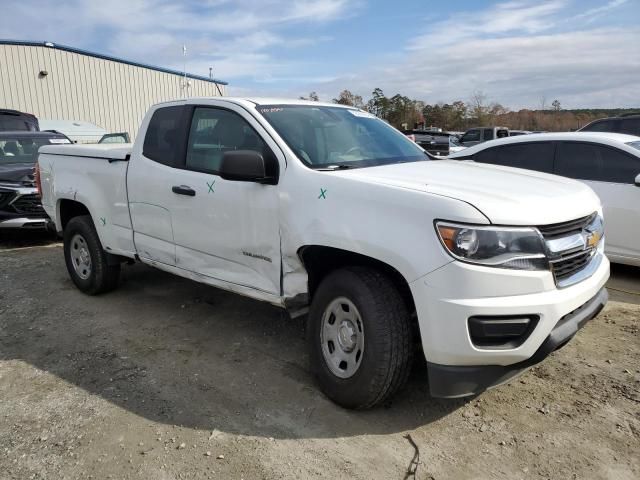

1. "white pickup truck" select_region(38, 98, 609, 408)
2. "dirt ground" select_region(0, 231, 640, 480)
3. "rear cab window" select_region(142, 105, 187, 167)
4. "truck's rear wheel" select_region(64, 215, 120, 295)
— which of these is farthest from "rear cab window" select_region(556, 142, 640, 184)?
"truck's rear wheel" select_region(64, 215, 120, 295)

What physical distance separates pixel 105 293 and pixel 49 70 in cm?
1918

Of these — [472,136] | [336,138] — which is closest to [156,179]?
[336,138]

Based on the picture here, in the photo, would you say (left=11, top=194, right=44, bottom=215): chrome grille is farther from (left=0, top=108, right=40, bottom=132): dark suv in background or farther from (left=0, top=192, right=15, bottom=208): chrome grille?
(left=0, top=108, right=40, bottom=132): dark suv in background

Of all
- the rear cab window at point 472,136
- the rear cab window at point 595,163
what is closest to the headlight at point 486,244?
the rear cab window at point 595,163

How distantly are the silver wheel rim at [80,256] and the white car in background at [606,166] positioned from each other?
4.90 m

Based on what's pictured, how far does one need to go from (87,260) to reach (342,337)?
340cm

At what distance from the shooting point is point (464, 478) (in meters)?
2.63

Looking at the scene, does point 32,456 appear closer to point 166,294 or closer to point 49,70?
point 166,294

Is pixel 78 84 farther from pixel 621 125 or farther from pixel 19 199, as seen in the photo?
pixel 621 125

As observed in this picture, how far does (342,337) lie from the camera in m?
3.20

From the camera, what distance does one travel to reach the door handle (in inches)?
157

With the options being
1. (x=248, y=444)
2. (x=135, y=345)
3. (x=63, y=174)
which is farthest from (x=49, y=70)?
(x=248, y=444)

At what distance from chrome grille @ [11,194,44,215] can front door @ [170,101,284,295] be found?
5.04 metres

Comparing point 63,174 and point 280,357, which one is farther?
point 63,174
